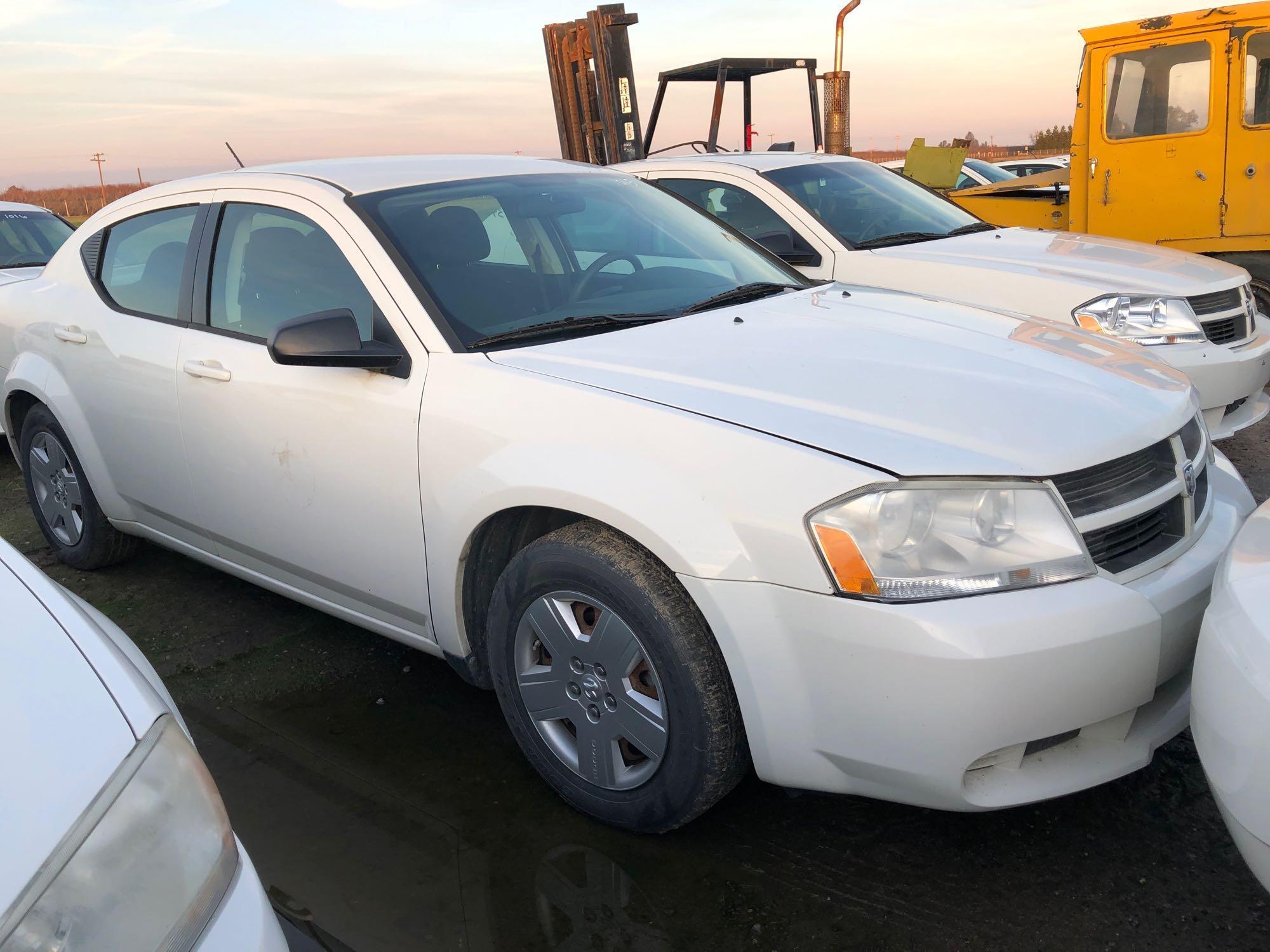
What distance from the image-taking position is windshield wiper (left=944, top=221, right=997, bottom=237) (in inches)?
227

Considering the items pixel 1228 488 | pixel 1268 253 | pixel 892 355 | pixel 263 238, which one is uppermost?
pixel 263 238

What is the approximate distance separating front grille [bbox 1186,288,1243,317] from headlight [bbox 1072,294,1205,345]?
0.26 feet

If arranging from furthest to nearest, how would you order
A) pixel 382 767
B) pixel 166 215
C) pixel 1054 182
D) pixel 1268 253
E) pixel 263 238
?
pixel 1054 182 < pixel 1268 253 < pixel 166 215 < pixel 263 238 < pixel 382 767

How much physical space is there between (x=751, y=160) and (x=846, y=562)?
441 cm

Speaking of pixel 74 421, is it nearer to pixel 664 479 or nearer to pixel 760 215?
pixel 664 479

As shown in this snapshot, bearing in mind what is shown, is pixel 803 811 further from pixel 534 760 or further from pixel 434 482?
pixel 434 482

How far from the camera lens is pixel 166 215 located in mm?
3699

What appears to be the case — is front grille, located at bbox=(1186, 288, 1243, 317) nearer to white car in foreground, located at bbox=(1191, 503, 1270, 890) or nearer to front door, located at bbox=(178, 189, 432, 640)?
white car in foreground, located at bbox=(1191, 503, 1270, 890)

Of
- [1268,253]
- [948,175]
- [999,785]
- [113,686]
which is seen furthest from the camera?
[948,175]

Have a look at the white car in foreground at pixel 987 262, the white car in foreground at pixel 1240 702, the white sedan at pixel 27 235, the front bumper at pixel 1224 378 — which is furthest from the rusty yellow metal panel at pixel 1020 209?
the white sedan at pixel 27 235

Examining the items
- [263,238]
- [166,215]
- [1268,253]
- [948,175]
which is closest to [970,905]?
[263,238]

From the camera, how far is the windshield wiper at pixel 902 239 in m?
5.38

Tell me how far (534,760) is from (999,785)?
1118 mm

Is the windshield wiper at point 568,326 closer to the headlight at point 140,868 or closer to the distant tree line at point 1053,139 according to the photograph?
the headlight at point 140,868
